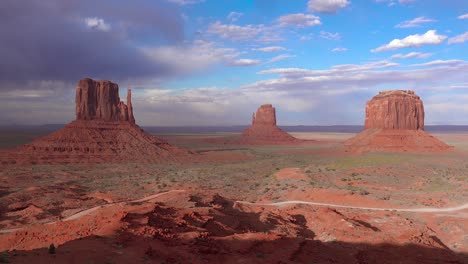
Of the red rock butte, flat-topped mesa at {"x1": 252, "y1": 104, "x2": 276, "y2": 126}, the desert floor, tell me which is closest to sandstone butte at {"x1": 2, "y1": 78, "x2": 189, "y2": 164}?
the desert floor

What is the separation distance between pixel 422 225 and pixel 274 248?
14154 millimetres

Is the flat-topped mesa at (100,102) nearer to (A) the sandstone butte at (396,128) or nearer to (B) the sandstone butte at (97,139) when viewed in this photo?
(B) the sandstone butte at (97,139)

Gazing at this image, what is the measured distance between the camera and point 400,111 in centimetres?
9256

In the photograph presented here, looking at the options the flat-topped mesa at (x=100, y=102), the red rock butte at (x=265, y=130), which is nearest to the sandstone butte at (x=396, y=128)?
the red rock butte at (x=265, y=130)

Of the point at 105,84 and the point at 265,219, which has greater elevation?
the point at 105,84

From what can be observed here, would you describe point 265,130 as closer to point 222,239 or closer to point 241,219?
point 241,219

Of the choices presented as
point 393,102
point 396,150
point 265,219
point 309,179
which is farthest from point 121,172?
point 393,102

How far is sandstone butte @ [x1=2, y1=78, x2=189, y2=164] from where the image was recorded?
7425cm

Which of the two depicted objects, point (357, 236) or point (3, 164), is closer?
point (357, 236)

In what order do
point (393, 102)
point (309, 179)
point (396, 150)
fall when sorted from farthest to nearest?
point (393, 102)
point (396, 150)
point (309, 179)

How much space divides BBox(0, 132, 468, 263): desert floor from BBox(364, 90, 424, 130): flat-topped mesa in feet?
129

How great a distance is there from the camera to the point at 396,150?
84.3 meters

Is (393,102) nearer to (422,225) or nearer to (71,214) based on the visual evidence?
(422,225)

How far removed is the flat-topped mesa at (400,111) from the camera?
92438 millimetres
